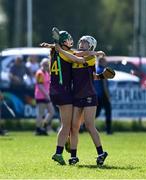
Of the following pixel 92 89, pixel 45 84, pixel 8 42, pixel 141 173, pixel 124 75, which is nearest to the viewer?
pixel 141 173

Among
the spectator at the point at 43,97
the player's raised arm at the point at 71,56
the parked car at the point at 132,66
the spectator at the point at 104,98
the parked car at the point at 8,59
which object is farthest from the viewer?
the parked car at the point at 8,59

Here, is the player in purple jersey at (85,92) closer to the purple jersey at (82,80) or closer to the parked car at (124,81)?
the purple jersey at (82,80)

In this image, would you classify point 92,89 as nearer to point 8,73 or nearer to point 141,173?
point 141,173

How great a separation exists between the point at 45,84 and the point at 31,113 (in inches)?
136

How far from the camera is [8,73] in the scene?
28.2 meters

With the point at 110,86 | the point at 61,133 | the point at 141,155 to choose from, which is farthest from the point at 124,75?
the point at 61,133

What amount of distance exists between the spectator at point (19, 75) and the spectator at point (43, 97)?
8.90 ft

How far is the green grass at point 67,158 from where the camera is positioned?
13914 millimetres

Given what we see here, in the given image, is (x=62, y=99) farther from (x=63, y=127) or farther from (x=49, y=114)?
(x=49, y=114)

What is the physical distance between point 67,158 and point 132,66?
37.9 ft

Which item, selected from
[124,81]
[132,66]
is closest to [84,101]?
[124,81]

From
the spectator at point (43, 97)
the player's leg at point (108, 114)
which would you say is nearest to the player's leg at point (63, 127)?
the spectator at point (43, 97)

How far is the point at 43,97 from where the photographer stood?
81.8 ft

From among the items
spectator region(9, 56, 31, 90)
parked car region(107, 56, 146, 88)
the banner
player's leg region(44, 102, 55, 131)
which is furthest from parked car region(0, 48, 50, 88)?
player's leg region(44, 102, 55, 131)
